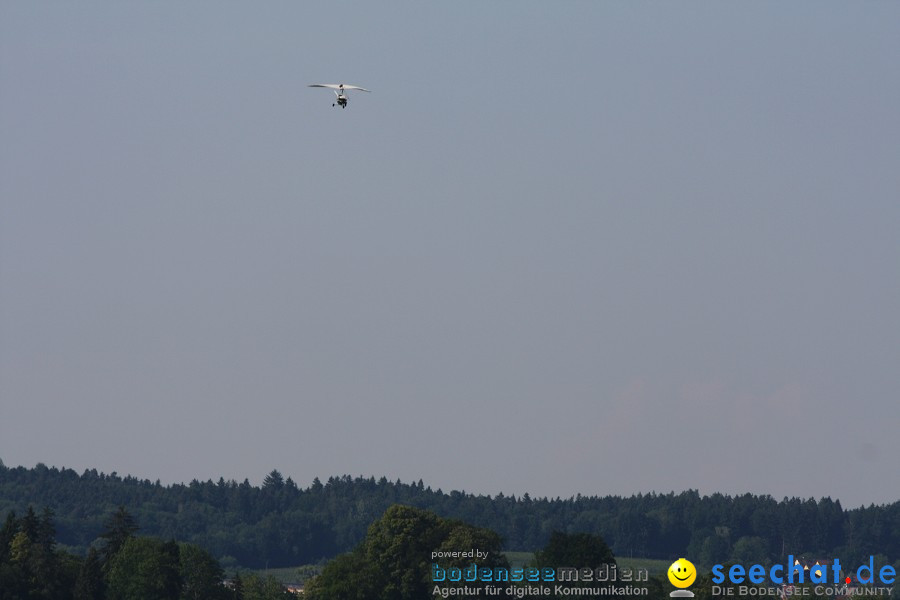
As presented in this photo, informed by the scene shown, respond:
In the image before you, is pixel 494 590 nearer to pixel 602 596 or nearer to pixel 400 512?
pixel 602 596

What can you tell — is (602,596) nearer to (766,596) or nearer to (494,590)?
(494,590)

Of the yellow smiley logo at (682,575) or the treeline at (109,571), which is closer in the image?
the yellow smiley logo at (682,575)

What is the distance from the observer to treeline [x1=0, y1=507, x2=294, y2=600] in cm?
16925

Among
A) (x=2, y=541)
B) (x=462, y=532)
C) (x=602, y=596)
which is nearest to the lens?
(x=602, y=596)

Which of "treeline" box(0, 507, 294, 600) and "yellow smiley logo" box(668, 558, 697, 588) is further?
"treeline" box(0, 507, 294, 600)

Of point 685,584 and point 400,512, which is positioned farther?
point 400,512

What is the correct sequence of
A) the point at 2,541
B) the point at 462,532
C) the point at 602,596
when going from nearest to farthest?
1. the point at 602,596
2. the point at 462,532
3. the point at 2,541

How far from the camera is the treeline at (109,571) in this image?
16925cm

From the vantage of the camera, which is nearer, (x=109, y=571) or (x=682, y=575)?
(x=682, y=575)

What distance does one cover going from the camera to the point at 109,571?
17712 centimetres

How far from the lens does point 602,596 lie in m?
157

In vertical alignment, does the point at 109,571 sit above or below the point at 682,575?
below

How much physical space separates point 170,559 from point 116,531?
16.1 m

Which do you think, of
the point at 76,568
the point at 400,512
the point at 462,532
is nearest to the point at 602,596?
the point at 462,532
